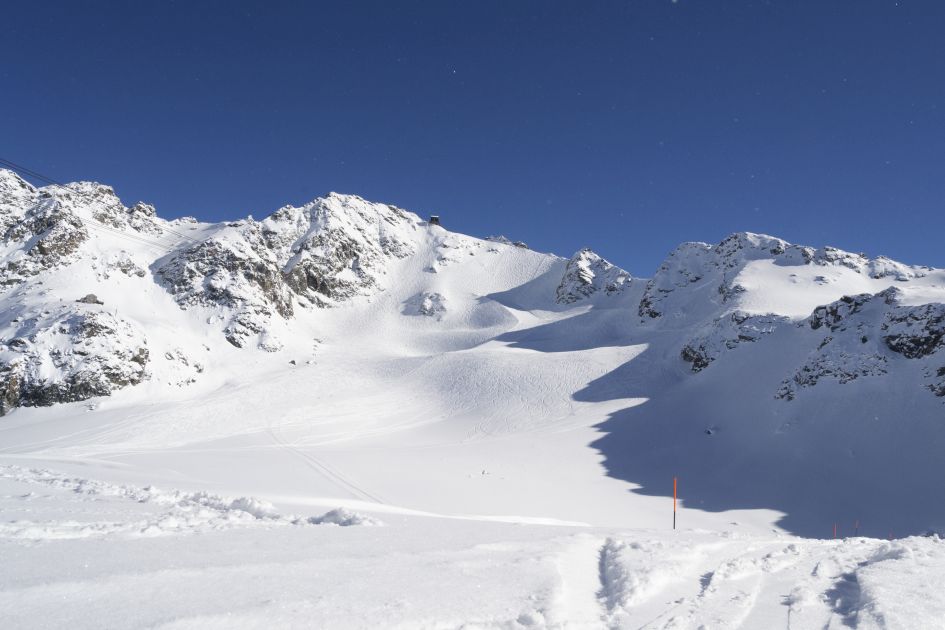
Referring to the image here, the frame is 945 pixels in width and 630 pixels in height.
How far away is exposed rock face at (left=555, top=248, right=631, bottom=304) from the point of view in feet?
227

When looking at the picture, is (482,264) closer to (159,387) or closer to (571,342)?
(571,342)

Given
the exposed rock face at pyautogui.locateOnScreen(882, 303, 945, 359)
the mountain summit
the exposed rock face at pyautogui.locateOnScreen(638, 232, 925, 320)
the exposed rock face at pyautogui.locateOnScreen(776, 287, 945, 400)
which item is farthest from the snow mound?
the exposed rock face at pyautogui.locateOnScreen(638, 232, 925, 320)

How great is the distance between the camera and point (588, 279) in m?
70.8

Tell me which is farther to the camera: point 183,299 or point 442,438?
point 183,299

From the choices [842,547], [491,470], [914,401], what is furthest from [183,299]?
[914,401]

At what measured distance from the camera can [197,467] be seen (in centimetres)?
1642

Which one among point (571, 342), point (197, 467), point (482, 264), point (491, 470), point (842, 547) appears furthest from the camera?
point (482, 264)

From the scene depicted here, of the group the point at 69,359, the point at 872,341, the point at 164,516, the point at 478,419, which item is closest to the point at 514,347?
the point at 478,419

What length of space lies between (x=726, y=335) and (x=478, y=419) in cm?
2063

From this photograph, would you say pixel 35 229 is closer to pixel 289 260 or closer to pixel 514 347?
pixel 289 260

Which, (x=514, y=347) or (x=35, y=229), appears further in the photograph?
(x=514, y=347)

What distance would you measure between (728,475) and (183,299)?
48.4 meters

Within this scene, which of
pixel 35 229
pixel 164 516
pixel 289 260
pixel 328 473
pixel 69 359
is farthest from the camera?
pixel 289 260

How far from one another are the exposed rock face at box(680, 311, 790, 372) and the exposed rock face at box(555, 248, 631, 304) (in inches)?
1176
